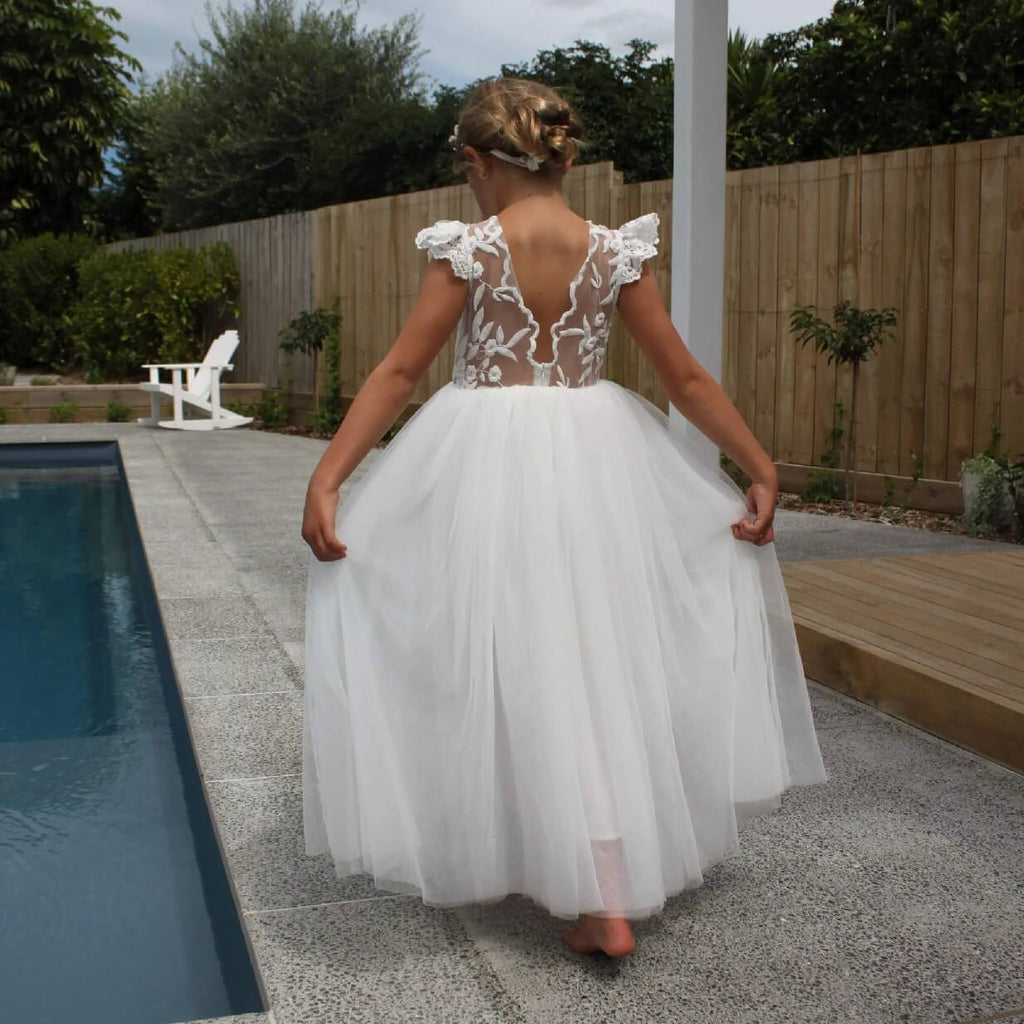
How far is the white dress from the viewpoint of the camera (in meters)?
1.95

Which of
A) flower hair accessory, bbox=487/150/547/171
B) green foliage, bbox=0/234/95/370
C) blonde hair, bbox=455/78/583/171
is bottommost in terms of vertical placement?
flower hair accessory, bbox=487/150/547/171

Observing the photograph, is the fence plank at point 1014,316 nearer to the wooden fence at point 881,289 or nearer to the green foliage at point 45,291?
the wooden fence at point 881,289

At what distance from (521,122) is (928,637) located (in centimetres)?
206

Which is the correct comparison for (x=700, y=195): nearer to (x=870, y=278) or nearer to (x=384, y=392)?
(x=384, y=392)

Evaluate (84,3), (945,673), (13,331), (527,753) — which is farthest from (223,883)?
(84,3)

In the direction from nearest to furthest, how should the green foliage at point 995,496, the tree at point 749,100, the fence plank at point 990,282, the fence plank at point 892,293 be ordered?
the green foliage at point 995,496 → the fence plank at point 990,282 → the fence plank at point 892,293 → the tree at point 749,100

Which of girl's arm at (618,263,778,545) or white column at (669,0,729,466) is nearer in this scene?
girl's arm at (618,263,778,545)

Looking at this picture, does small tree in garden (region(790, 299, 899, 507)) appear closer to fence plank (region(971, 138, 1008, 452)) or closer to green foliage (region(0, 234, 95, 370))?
fence plank (region(971, 138, 1008, 452))

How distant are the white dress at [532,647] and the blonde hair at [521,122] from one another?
0.45 feet

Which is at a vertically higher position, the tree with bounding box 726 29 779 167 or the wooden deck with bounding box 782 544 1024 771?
the tree with bounding box 726 29 779 167

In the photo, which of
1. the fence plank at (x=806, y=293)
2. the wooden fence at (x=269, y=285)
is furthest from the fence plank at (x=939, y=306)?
the wooden fence at (x=269, y=285)

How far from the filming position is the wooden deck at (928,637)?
10.00 ft

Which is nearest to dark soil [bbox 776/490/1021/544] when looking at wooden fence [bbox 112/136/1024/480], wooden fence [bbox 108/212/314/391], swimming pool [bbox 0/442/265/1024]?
wooden fence [bbox 112/136/1024/480]

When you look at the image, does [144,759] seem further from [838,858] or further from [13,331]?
[13,331]
